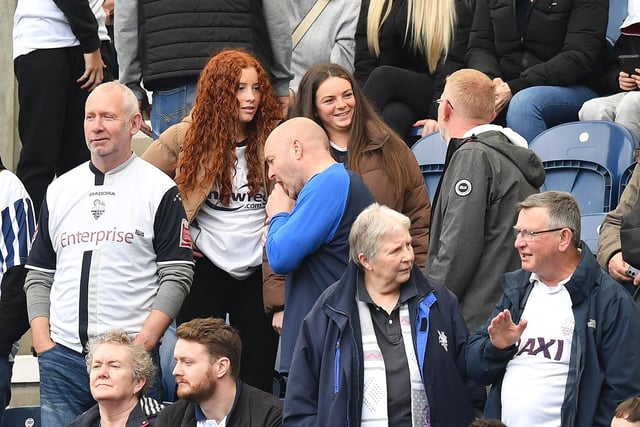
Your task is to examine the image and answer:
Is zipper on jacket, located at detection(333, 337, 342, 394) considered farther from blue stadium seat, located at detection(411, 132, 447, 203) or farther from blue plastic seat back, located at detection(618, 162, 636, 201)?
blue stadium seat, located at detection(411, 132, 447, 203)

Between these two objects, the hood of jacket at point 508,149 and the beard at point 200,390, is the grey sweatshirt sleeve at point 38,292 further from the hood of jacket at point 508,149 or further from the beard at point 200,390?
the hood of jacket at point 508,149

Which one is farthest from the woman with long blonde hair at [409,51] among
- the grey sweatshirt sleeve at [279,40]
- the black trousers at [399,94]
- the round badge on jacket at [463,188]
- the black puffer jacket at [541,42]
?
the round badge on jacket at [463,188]

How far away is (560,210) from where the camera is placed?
5574 mm

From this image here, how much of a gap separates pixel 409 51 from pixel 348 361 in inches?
148

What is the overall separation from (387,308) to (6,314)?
2.00m

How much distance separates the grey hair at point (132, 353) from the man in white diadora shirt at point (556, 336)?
4.68 ft

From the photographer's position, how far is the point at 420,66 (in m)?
8.73

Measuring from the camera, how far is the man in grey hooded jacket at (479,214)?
595cm

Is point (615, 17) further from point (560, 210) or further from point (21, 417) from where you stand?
point (21, 417)

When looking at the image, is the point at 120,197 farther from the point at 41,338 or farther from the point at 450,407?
the point at 450,407

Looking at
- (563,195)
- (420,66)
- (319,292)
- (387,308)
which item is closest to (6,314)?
(319,292)

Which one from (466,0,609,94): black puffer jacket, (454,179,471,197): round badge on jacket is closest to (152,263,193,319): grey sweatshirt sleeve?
(454,179,471,197): round badge on jacket

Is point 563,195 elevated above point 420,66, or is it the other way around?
point 420,66

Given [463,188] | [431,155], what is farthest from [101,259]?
[431,155]
